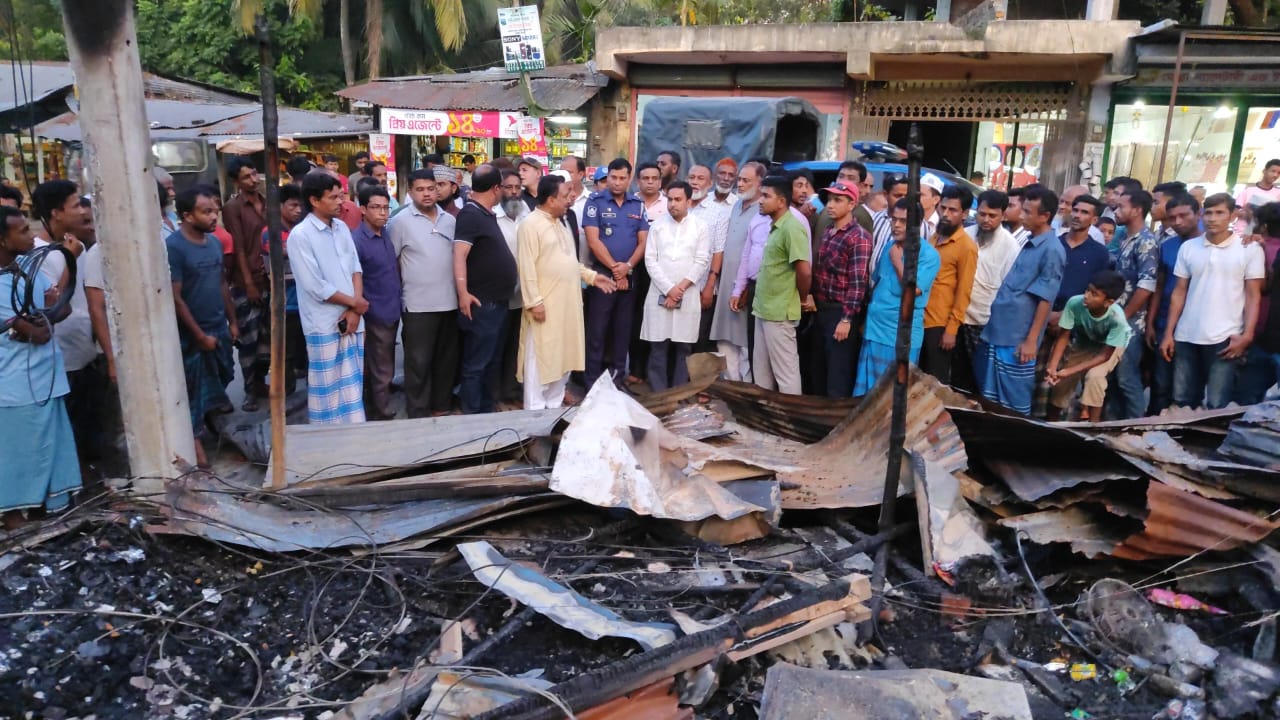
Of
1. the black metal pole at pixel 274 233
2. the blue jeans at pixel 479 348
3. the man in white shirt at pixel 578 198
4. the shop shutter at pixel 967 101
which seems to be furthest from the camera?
the shop shutter at pixel 967 101

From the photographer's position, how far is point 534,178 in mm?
7059

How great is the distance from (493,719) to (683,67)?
12.4 m

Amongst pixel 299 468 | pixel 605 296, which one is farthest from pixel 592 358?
pixel 299 468

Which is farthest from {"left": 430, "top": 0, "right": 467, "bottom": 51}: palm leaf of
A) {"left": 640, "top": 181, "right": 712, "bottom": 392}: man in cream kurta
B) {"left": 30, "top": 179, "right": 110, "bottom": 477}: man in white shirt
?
{"left": 30, "top": 179, "right": 110, "bottom": 477}: man in white shirt

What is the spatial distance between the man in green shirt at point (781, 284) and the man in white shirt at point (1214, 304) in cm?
253

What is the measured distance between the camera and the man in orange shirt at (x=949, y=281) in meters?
5.36

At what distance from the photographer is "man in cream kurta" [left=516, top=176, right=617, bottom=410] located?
5.76 metres

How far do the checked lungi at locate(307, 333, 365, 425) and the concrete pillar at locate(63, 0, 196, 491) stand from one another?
1031 mm

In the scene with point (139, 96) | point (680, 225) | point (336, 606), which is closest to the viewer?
point (336, 606)

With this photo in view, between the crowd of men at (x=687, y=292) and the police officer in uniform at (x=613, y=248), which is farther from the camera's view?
the police officer in uniform at (x=613, y=248)

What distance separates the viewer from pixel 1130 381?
19.9 ft

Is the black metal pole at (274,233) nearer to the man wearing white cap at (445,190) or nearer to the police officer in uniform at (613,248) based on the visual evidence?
the man wearing white cap at (445,190)

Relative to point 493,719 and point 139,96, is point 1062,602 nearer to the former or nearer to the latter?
point 493,719

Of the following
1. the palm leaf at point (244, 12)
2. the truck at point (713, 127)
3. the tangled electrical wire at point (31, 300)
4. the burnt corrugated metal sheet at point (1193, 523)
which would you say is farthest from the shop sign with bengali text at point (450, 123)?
the burnt corrugated metal sheet at point (1193, 523)
